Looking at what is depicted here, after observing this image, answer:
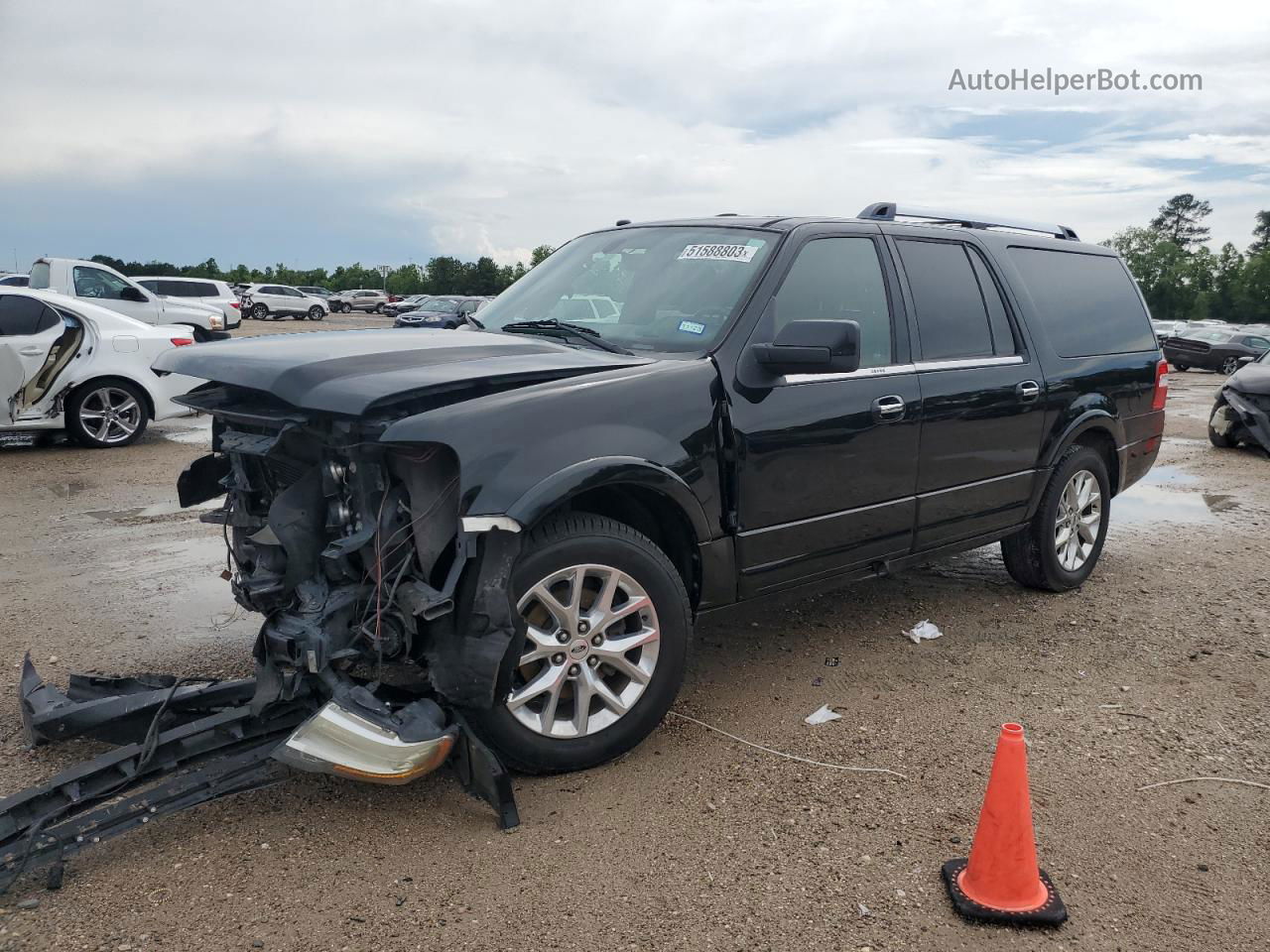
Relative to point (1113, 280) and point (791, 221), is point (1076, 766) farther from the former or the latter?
point (1113, 280)

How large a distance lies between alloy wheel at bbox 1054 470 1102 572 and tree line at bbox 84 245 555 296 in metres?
68.2

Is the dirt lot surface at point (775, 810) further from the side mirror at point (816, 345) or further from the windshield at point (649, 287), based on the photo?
the windshield at point (649, 287)

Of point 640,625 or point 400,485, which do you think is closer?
point 400,485

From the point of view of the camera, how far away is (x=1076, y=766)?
12.5ft

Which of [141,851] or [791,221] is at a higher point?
[791,221]

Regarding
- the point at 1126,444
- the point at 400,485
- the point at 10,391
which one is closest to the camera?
the point at 400,485

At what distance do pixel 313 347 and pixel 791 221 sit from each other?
209cm

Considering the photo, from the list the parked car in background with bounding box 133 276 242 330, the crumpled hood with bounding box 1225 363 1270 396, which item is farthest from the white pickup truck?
the crumpled hood with bounding box 1225 363 1270 396

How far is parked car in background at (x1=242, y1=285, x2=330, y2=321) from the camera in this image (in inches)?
1861

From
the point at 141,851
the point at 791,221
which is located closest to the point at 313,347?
the point at 141,851

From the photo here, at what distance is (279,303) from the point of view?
47.6 metres

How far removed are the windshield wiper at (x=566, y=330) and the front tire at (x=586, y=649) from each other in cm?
88

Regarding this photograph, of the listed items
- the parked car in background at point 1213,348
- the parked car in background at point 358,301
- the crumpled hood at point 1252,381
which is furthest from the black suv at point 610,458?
the parked car in background at point 358,301

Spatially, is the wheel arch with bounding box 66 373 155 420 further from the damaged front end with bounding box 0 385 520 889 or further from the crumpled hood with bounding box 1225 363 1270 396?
the crumpled hood with bounding box 1225 363 1270 396
